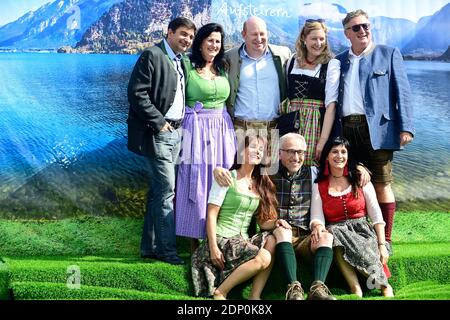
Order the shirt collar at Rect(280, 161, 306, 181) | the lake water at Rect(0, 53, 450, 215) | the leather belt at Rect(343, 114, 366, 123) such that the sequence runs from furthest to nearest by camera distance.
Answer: the lake water at Rect(0, 53, 450, 215)
the leather belt at Rect(343, 114, 366, 123)
the shirt collar at Rect(280, 161, 306, 181)

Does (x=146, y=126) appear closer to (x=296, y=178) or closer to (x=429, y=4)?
(x=296, y=178)

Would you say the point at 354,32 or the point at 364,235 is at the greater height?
the point at 354,32

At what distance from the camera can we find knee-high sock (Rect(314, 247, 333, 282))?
4039mm

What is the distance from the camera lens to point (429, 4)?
593 cm

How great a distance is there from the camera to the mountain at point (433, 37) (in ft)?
19.5

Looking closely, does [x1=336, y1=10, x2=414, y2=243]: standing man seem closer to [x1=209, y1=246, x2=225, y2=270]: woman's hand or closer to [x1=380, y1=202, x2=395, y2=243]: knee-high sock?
[x1=380, y1=202, x2=395, y2=243]: knee-high sock

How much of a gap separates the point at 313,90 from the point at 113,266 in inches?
67.7

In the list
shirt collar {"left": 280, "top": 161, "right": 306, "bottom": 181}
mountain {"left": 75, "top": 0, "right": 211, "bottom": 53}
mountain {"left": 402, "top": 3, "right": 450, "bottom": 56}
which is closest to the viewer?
shirt collar {"left": 280, "top": 161, "right": 306, "bottom": 181}

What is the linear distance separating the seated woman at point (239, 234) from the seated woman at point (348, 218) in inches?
12.2

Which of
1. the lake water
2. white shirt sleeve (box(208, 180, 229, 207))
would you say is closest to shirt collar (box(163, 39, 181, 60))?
white shirt sleeve (box(208, 180, 229, 207))

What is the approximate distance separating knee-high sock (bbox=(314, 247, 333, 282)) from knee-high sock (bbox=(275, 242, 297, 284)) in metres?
0.12

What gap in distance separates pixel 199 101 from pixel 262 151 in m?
0.59

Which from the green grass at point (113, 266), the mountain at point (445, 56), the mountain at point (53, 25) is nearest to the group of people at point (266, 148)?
the green grass at point (113, 266)
